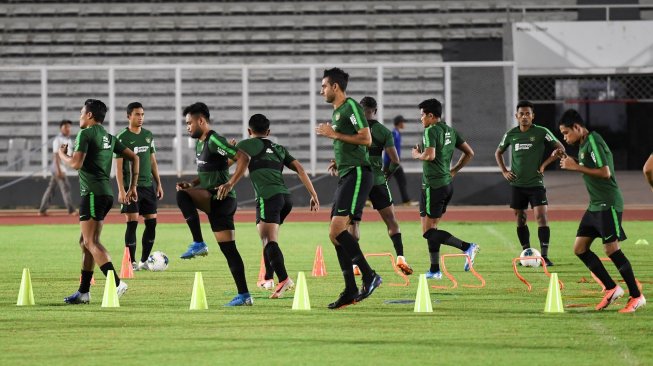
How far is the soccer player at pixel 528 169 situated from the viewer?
14.9 metres

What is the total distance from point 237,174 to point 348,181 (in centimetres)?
101

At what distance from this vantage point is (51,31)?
32.3 metres

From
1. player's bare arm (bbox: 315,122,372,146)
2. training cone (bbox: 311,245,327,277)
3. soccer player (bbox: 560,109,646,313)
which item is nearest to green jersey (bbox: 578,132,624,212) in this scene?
soccer player (bbox: 560,109,646,313)

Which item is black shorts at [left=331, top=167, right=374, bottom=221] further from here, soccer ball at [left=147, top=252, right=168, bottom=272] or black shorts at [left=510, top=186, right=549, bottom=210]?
black shorts at [left=510, top=186, right=549, bottom=210]

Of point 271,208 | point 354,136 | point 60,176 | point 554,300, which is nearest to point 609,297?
point 554,300

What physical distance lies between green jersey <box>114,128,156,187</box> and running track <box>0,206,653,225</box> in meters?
9.49

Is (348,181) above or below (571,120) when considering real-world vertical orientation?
below

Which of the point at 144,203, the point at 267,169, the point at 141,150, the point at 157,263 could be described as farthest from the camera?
the point at 144,203

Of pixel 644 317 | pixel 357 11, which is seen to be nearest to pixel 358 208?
pixel 644 317

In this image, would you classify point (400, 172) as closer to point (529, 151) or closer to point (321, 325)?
point (529, 151)

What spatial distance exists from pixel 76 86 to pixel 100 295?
1877 cm

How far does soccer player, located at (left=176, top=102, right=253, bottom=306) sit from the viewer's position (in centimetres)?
1059

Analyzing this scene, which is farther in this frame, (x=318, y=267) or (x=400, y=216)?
(x=400, y=216)

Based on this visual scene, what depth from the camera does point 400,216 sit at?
80.1 feet
